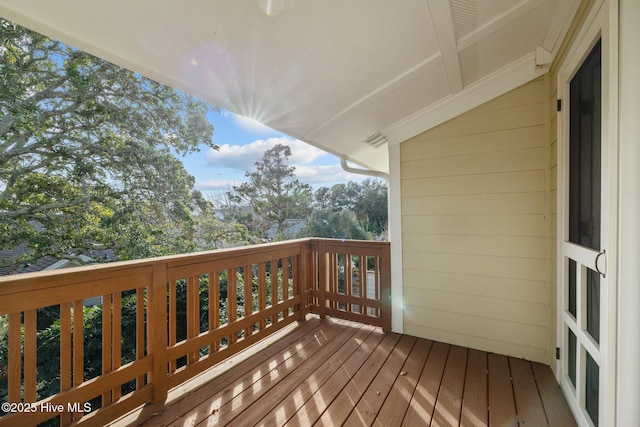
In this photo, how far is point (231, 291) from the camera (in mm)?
2492

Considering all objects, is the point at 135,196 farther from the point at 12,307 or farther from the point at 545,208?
the point at 545,208

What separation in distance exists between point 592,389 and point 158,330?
2.51 m

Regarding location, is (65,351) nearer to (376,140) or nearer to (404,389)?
(404,389)

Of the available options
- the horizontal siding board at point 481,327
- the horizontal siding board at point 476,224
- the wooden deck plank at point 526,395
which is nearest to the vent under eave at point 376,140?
the horizontal siding board at point 476,224

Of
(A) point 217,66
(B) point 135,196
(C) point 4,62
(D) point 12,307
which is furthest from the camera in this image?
(B) point 135,196

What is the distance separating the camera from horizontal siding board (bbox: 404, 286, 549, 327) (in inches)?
92.0

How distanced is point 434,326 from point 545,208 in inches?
54.8

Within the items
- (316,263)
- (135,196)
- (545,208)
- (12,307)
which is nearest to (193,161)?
(135,196)

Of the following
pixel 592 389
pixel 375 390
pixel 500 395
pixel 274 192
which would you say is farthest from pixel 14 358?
pixel 274 192

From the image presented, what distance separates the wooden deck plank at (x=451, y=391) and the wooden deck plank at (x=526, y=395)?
327 millimetres

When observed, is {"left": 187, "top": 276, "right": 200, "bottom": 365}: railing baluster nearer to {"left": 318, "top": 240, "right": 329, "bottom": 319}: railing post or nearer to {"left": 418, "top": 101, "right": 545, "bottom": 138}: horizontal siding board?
{"left": 318, "top": 240, "right": 329, "bottom": 319}: railing post

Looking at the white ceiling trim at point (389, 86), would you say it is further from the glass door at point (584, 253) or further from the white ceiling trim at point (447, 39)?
the glass door at point (584, 253)

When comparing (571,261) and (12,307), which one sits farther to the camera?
(571,261)

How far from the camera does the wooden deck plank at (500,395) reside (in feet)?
5.59
